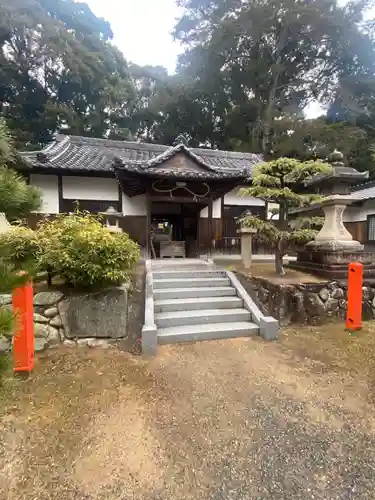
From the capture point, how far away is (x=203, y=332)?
446 centimetres

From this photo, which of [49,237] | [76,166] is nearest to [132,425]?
[49,237]

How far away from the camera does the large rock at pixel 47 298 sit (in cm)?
416

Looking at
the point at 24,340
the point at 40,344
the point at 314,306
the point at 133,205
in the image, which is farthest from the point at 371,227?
the point at 24,340

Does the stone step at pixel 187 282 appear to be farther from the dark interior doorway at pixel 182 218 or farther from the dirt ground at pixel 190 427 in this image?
the dark interior doorway at pixel 182 218

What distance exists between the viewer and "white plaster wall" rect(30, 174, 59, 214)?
973 cm

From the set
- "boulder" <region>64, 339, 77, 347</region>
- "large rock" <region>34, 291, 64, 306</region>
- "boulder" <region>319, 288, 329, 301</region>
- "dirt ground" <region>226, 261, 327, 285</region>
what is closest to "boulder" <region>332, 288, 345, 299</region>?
"boulder" <region>319, 288, 329, 301</region>

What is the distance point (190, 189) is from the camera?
880 cm

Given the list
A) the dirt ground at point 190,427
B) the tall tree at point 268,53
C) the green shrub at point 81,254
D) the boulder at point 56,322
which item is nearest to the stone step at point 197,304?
the green shrub at point 81,254

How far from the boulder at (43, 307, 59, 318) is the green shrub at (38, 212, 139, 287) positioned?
47 centimetres

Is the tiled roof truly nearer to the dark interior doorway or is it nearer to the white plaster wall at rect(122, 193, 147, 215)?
the white plaster wall at rect(122, 193, 147, 215)

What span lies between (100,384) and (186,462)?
1474mm

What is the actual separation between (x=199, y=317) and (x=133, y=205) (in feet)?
21.5

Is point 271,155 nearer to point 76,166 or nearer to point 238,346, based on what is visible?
point 76,166

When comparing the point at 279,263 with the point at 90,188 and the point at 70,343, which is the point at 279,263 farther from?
the point at 90,188
